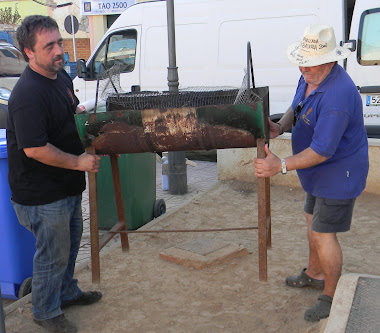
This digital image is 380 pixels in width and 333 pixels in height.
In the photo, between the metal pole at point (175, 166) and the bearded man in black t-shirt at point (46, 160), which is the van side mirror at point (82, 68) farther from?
the bearded man in black t-shirt at point (46, 160)

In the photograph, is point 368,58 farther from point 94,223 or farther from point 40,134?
point 40,134

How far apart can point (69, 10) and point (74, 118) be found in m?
20.7

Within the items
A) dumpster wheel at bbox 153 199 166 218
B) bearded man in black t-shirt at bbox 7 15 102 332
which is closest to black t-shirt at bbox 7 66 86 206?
bearded man in black t-shirt at bbox 7 15 102 332

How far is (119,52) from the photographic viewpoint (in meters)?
8.71

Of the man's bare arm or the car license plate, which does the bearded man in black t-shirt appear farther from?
the car license plate

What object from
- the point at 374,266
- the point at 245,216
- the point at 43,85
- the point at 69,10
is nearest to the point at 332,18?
the point at 245,216

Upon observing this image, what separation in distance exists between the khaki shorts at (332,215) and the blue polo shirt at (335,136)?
5 cm

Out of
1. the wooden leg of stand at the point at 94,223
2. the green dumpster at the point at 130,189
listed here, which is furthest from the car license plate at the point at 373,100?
the wooden leg of stand at the point at 94,223

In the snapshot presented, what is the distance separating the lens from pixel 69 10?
73.0 feet

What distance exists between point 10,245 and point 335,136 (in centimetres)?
234

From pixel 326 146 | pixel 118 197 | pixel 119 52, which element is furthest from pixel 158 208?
pixel 119 52

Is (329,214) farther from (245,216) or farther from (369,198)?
(369,198)

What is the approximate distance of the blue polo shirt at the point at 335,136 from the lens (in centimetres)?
278

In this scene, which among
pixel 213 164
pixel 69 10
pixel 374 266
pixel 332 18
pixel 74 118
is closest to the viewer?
pixel 74 118
